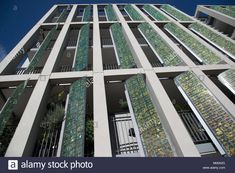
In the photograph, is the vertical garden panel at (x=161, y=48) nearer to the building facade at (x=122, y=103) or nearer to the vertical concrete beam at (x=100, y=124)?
the building facade at (x=122, y=103)

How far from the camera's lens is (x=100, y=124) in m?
7.21

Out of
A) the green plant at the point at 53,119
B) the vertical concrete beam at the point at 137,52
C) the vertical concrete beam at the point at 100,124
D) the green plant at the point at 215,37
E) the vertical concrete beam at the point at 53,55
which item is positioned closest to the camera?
the vertical concrete beam at the point at 100,124

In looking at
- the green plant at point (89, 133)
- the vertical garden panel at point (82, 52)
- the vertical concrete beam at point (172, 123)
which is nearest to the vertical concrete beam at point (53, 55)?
the vertical garden panel at point (82, 52)

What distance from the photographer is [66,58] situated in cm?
1553

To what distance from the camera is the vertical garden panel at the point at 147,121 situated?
21.8 ft

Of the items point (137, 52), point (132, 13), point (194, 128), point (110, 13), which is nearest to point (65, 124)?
point (194, 128)

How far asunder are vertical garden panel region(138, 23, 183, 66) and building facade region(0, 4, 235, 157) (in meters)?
0.07

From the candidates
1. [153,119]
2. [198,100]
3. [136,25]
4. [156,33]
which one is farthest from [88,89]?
[136,25]

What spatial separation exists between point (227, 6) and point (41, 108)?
2754 cm

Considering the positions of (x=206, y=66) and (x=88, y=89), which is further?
(x=206, y=66)

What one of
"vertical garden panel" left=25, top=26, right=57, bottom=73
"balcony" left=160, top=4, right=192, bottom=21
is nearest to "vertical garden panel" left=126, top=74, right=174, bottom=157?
"vertical garden panel" left=25, top=26, right=57, bottom=73

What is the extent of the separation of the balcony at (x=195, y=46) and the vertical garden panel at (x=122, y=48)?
4.78 meters

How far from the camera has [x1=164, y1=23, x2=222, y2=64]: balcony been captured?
1214 centimetres

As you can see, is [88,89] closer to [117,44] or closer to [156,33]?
[117,44]
